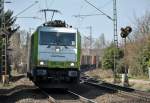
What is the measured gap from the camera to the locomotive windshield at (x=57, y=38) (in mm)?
24781

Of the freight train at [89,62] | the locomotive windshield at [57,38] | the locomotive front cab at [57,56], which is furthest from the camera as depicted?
the freight train at [89,62]

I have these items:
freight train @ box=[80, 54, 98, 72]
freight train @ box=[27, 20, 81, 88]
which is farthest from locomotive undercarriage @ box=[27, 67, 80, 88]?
freight train @ box=[80, 54, 98, 72]

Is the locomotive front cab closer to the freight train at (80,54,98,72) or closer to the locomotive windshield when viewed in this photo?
the locomotive windshield

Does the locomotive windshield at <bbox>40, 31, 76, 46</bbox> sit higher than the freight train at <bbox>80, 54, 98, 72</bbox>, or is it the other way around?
the locomotive windshield at <bbox>40, 31, 76, 46</bbox>

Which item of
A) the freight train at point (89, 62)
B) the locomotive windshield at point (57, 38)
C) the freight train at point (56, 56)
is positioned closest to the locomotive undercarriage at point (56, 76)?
the freight train at point (56, 56)

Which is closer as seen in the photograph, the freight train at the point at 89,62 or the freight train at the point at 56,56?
the freight train at the point at 56,56

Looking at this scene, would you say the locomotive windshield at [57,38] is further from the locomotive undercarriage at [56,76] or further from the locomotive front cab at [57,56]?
the locomotive undercarriage at [56,76]

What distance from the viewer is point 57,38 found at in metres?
25.0

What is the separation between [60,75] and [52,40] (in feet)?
6.63

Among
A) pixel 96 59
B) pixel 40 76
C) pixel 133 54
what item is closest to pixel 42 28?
pixel 40 76

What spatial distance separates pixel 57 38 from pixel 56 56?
1.10 meters

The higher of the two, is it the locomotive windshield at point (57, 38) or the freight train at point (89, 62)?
the locomotive windshield at point (57, 38)

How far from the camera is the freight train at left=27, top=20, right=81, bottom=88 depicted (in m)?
24.4

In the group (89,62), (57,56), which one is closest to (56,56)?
(57,56)
